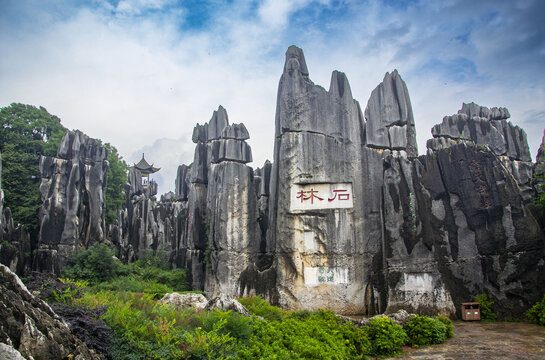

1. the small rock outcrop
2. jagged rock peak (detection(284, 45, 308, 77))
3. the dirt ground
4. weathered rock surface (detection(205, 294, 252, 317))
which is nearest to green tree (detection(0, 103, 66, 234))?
the small rock outcrop

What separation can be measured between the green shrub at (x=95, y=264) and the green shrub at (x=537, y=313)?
15171 millimetres

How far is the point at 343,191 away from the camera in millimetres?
13750

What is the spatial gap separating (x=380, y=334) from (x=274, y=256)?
21.7ft

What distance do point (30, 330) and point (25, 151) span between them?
21766mm

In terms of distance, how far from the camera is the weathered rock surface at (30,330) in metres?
3.54

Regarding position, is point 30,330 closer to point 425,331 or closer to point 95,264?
point 425,331

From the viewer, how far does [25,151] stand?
71.5 feet

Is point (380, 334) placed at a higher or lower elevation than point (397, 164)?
lower

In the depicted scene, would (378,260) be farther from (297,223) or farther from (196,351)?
(196,351)

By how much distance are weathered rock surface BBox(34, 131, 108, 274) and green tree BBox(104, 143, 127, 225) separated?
3.63 m

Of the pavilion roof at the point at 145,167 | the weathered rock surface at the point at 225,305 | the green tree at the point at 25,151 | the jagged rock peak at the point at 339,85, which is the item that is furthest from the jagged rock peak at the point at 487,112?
the pavilion roof at the point at 145,167

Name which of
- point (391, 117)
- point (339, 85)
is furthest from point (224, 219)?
point (391, 117)

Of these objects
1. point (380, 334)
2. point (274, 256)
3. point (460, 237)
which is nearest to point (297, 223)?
point (274, 256)

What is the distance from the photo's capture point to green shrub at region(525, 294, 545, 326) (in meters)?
9.73
